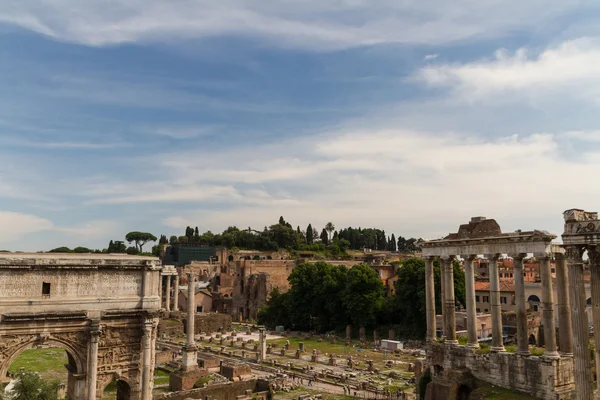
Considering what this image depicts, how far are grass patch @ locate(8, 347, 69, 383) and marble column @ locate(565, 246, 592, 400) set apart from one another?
2721 centimetres

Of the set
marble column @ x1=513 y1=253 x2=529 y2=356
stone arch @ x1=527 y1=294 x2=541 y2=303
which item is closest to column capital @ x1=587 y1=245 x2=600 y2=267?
marble column @ x1=513 y1=253 x2=529 y2=356

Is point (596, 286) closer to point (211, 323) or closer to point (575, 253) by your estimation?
point (575, 253)

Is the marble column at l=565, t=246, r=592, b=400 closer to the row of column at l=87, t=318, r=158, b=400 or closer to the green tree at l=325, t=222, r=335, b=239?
the row of column at l=87, t=318, r=158, b=400

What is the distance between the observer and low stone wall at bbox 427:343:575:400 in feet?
55.0

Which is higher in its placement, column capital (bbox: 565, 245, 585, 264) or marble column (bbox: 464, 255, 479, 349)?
column capital (bbox: 565, 245, 585, 264)

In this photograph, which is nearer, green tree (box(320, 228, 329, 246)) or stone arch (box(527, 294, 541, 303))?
stone arch (box(527, 294, 541, 303))

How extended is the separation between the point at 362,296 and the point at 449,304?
948 inches

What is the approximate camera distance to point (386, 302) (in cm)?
4497

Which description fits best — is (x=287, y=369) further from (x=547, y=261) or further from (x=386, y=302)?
(x=547, y=261)

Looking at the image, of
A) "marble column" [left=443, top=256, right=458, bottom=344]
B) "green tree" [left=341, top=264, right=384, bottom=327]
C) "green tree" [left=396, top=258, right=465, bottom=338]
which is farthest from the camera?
"green tree" [left=341, top=264, right=384, bottom=327]

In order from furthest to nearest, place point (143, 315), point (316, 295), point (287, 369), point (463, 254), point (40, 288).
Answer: point (316, 295) < point (287, 369) < point (463, 254) < point (143, 315) < point (40, 288)

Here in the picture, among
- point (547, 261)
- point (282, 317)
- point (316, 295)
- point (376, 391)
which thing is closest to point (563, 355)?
point (547, 261)

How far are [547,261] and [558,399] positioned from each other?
472 centimetres

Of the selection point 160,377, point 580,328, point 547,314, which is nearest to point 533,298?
point 547,314
